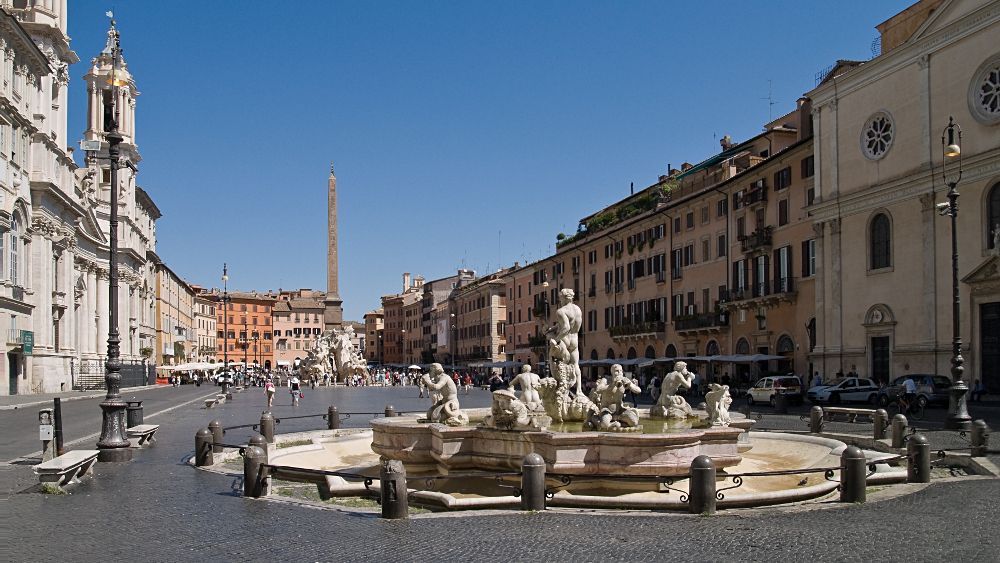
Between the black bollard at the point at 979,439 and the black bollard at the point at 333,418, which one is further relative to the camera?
the black bollard at the point at 333,418

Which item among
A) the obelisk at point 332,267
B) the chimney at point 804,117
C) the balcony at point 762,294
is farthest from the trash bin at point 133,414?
the obelisk at point 332,267

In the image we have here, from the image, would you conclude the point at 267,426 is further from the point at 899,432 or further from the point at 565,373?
the point at 899,432

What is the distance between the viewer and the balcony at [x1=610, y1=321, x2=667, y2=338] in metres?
51.8

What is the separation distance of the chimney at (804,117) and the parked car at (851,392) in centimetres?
1756

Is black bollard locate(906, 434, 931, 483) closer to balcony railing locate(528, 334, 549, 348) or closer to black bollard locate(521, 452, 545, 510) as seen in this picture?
black bollard locate(521, 452, 545, 510)

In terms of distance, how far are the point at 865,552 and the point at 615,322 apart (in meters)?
50.7

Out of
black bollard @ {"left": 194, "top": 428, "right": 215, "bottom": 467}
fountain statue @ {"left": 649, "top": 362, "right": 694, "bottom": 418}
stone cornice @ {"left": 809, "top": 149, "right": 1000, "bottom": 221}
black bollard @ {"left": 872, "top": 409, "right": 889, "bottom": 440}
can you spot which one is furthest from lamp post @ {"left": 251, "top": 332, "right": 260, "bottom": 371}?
fountain statue @ {"left": 649, "top": 362, "right": 694, "bottom": 418}

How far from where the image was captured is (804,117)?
149 ft

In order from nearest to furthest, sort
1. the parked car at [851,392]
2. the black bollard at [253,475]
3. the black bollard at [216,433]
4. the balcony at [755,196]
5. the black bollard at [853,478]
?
the black bollard at [853,478]
the black bollard at [253,475]
the black bollard at [216,433]
the parked car at [851,392]
the balcony at [755,196]

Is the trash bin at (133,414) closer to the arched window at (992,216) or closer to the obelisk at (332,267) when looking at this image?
the arched window at (992,216)

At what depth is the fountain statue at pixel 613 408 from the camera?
12.1 m

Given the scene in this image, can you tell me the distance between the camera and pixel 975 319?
3022cm

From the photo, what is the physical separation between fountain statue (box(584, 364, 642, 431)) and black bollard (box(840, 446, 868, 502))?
286 cm

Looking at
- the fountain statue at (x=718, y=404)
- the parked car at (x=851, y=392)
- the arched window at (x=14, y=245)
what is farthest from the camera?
the arched window at (x=14, y=245)
